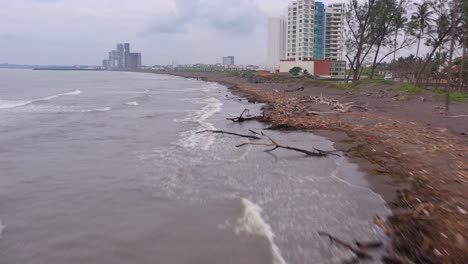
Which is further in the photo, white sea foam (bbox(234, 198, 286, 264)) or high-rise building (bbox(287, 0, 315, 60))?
high-rise building (bbox(287, 0, 315, 60))

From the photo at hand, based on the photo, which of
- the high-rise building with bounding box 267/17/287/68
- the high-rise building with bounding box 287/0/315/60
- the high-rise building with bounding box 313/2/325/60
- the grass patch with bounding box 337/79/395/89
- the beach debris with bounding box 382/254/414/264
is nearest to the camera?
the beach debris with bounding box 382/254/414/264

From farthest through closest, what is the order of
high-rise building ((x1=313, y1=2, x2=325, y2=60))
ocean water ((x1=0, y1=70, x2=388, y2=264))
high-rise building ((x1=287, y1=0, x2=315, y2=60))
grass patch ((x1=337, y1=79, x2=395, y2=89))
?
high-rise building ((x1=313, y1=2, x2=325, y2=60)) < high-rise building ((x1=287, y1=0, x2=315, y2=60)) < grass patch ((x1=337, y1=79, x2=395, y2=89)) < ocean water ((x1=0, y1=70, x2=388, y2=264))

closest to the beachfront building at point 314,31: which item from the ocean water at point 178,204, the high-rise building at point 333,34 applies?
the high-rise building at point 333,34

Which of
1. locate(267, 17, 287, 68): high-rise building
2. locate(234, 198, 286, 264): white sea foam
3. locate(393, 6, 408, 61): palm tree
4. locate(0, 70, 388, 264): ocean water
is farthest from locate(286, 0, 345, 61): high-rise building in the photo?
locate(234, 198, 286, 264): white sea foam

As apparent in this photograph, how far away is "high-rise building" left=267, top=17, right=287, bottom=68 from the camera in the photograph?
158 meters

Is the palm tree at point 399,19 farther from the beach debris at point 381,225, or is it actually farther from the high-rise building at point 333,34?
the high-rise building at point 333,34

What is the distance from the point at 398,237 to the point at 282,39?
158631 mm

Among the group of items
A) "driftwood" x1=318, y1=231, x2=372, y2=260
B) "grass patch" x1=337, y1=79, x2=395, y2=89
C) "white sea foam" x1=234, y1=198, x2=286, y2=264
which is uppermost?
"grass patch" x1=337, y1=79, x2=395, y2=89

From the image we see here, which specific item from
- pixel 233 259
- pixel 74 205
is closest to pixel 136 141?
pixel 74 205

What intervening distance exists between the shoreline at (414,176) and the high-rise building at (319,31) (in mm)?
108775

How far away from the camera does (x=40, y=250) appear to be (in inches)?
241

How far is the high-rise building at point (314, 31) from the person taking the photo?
11802 cm

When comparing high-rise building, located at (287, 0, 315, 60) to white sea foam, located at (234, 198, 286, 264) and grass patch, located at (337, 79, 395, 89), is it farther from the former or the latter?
white sea foam, located at (234, 198, 286, 264)

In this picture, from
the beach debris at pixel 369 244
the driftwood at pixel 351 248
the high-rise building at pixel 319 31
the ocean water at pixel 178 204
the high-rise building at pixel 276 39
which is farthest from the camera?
the high-rise building at pixel 276 39
